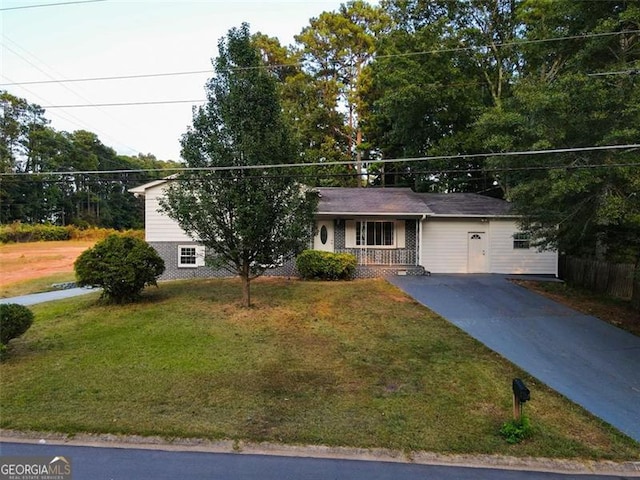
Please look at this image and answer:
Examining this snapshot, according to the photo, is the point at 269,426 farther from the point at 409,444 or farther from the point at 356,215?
the point at 356,215

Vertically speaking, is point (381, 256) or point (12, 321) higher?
point (381, 256)

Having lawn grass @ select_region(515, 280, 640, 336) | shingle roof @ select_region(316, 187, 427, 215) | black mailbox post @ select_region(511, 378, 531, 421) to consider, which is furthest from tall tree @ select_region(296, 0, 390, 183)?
black mailbox post @ select_region(511, 378, 531, 421)

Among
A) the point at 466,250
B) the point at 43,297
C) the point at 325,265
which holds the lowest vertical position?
the point at 43,297

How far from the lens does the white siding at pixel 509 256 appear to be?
17.4 m

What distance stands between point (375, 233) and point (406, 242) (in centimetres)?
143

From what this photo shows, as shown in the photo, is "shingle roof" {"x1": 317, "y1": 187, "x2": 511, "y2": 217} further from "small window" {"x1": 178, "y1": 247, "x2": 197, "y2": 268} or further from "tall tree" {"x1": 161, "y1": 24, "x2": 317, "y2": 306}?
"tall tree" {"x1": 161, "y1": 24, "x2": 317, "y2": 306}

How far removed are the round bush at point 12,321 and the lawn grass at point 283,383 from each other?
561 millimetres

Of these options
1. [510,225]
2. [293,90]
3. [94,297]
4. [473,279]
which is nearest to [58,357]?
[94,297]

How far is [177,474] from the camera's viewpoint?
163 inches

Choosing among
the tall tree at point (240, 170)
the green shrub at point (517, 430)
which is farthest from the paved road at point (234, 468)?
the tall tree at point (240, 170)

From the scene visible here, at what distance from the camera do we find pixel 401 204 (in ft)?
57.8

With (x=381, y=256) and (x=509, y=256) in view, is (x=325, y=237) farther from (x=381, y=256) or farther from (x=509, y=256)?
(x=509, y=256)

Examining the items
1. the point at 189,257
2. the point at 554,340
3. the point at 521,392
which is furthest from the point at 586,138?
the point at 189,257

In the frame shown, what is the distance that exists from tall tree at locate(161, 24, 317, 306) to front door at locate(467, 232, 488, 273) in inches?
393
